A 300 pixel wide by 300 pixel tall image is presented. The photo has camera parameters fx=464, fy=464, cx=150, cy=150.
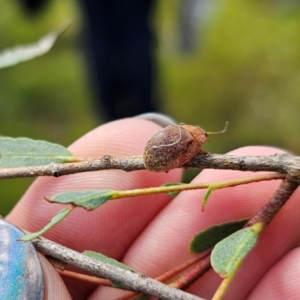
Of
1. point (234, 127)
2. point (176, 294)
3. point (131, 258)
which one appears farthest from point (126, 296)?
point (234, 127)

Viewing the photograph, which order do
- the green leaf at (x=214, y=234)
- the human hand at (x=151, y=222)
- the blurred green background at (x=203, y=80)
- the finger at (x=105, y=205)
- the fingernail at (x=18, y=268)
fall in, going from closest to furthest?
the fingernail at (x=18, y=268) → the green leaf at (x=214, y=234) → the human hand at (x=151, y=222) → the finger at (x=105, y=205) → the blurred green background at (x=203, y=80)

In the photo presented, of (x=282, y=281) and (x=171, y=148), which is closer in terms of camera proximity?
(x=171, y=148)

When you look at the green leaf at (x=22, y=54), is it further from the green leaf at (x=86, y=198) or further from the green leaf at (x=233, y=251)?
the green leaf at (x=233, y=251)

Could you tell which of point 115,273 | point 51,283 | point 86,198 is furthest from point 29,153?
point 115,273

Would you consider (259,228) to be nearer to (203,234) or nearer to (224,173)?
(203,234)

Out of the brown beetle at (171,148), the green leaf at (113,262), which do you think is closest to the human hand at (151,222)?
the green leaf at (113,262)

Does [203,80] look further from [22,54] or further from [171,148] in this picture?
[171,148]
